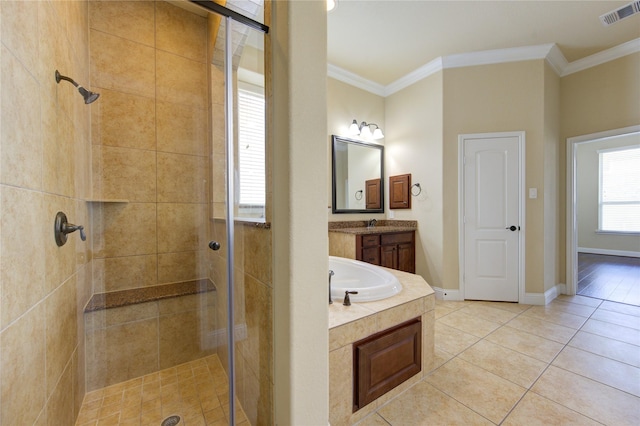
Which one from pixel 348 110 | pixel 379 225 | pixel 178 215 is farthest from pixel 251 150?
pixel 379 225

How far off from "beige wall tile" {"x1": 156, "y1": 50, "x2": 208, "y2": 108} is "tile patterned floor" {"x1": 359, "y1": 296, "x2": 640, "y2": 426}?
259 centimetres

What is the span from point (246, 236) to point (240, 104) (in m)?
0.66

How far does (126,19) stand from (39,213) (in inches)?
70.9

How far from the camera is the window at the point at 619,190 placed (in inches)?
213

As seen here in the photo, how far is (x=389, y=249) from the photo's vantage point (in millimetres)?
3180

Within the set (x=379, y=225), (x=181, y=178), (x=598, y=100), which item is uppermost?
(x=598, y=100)

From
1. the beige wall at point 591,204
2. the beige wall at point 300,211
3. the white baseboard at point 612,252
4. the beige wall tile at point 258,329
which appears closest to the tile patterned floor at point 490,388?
the beige wall tile at point 258,329

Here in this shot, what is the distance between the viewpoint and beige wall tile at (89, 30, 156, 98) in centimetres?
185

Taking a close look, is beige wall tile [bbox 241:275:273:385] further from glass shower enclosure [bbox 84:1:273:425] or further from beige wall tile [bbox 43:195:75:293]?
beige wall tile [bbox 43:195:75:293]

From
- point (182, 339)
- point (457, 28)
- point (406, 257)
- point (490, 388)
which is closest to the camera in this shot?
point (490, 388)

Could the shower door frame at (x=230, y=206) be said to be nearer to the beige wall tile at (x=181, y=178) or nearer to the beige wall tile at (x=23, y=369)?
the beige wall tile at (x=23, y=369)

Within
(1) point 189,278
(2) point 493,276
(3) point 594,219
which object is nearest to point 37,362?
(1) point 189,278

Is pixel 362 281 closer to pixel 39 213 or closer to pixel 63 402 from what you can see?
pixel 63 402

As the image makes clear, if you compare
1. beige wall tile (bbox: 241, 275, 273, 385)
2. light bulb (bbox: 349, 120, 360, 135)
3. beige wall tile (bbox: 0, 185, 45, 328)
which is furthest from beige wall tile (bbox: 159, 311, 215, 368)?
light bulb (bbox: 349, 120, 360, 135)
